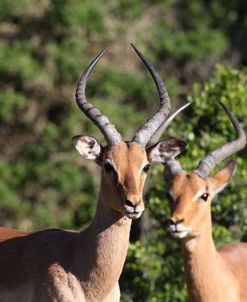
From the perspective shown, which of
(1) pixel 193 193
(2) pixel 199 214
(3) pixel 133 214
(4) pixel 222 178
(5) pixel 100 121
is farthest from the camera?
(4) pixel 222 178

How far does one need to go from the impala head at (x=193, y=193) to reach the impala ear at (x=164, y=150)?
1027 millimetres

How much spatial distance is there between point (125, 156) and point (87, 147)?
406 millimetres

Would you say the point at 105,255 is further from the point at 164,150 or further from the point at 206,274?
the point at 206,274

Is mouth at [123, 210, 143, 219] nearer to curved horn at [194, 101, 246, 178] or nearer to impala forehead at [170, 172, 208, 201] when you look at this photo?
impala forehead at [170, 172, 208, 201]

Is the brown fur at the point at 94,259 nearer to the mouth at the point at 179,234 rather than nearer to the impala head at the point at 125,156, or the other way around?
the impala head at the point at 125,156

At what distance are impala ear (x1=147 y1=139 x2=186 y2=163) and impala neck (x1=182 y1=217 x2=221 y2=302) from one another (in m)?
1.28

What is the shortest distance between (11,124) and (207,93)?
27.2 ft

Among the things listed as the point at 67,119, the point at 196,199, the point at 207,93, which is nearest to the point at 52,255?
the point at 196,199

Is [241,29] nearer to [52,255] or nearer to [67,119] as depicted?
[67,119]

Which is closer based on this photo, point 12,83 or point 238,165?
point 238,165

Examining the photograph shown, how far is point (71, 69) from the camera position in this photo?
730 inches

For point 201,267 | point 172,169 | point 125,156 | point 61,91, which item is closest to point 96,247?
point 125,156

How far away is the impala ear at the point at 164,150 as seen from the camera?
25.7ft

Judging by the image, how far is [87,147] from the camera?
307 inches
